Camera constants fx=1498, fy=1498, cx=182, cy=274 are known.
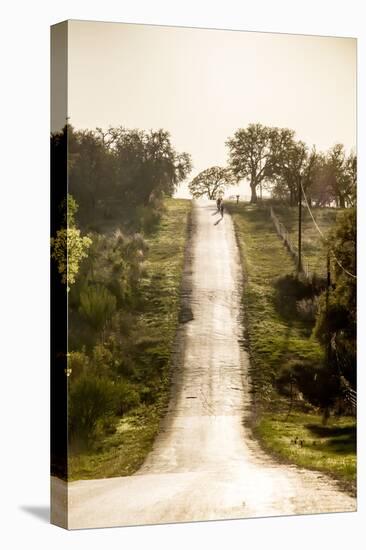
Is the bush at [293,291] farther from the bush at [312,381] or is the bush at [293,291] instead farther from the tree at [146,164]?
the tree at [146,164]

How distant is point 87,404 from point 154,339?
2.71ft

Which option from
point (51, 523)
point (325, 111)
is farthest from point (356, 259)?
point (51, 523)

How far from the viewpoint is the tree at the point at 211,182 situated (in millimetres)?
12719

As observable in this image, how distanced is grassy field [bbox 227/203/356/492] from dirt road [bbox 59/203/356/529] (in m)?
0.10

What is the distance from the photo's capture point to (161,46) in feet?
40.4

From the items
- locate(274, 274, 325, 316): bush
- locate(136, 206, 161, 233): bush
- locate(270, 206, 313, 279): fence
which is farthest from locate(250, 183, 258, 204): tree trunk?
locate(136, 206, 161, 233): bush

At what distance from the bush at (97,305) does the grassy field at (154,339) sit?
0.33 metres

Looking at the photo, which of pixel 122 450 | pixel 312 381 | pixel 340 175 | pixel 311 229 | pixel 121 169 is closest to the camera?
pixel 122 450

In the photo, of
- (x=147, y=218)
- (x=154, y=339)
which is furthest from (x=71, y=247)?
(x=154, y=339)

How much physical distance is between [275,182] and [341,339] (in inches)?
58.3

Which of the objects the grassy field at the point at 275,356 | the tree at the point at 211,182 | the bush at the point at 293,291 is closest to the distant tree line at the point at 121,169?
the tree at the point at 211,182

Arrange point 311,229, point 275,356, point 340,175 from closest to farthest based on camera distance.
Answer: point 275,356 → point 311,229 → point 340,175

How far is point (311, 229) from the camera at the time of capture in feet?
42.7

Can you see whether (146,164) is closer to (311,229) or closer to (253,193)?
(253,193)
